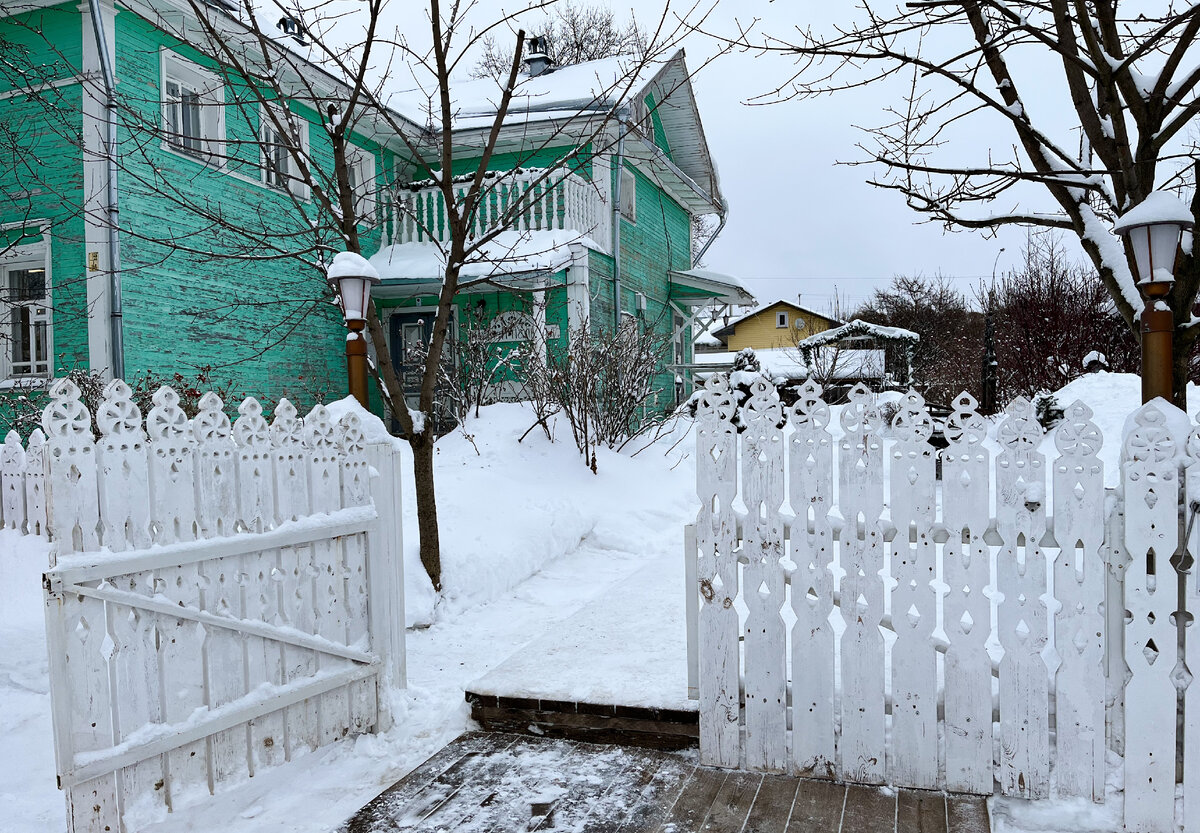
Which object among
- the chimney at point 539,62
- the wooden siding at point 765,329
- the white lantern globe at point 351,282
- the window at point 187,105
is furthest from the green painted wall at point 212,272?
the wooden siding at point 765,329

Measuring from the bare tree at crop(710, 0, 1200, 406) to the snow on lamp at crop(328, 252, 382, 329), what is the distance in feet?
7.97

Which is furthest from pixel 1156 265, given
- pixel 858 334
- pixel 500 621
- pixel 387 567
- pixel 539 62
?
pixel 858 334

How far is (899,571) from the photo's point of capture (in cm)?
298

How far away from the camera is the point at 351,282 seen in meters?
4.36

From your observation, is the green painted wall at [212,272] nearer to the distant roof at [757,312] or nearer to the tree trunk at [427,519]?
the tree trunk at [427,519]

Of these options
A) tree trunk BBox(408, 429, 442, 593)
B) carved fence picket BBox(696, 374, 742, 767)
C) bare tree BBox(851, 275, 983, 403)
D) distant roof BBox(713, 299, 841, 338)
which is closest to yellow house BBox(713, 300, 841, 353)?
distant roof BBox(713, 299, 841, 338)

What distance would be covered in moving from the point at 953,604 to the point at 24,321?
11.4 metres

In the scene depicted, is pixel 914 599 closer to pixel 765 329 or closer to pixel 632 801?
pixel 632 801

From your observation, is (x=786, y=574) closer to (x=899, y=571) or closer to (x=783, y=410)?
(x=899, y=571)

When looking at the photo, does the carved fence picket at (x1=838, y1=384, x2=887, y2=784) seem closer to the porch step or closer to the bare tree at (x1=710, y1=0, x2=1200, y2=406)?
the porch step

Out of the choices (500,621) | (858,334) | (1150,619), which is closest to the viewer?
(1150,619)

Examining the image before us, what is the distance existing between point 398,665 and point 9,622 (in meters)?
2.83

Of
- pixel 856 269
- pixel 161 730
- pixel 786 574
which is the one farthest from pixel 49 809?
pixel 856 269

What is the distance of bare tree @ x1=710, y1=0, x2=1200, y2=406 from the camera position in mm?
3756
